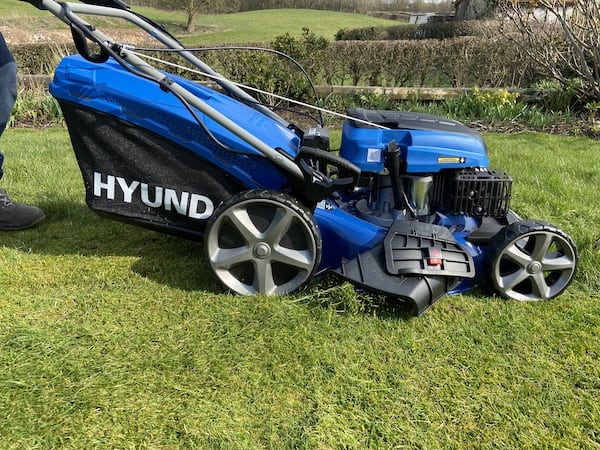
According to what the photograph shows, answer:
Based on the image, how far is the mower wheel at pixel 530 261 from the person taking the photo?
7.34 feet

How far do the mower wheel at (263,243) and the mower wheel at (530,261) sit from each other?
795 mm

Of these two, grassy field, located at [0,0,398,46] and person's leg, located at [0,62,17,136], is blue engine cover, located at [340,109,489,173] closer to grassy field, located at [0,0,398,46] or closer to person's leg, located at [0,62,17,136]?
person's leg, located at [0,62,17,136]

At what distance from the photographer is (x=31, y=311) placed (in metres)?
2.26

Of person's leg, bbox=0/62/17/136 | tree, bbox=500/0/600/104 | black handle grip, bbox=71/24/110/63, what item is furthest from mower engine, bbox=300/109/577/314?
tree, bbox=500/0/600/104

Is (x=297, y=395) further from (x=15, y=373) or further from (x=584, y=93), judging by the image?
(x=584, y=93)

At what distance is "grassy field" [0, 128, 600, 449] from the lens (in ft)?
5.51

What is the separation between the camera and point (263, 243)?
89.4 inches

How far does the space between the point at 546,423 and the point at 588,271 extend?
111 cm

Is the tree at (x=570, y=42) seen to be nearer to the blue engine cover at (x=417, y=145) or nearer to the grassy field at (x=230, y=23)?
the blue engine cover at (x=417, y=145)

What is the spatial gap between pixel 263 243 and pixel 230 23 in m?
35.7

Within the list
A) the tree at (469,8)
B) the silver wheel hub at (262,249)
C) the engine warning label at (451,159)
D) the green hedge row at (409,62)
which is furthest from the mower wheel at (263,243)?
the tree at (469,8)

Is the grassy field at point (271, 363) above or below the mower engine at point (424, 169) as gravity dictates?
below

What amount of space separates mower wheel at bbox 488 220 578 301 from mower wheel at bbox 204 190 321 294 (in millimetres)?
795

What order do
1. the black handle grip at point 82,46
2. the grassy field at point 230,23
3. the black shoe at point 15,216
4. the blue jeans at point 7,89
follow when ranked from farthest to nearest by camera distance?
the grassy field at point 230,23 < the black shoe at point 15,216 < the blue jeans at point 7,89 < the black handle grip at point 82,46
